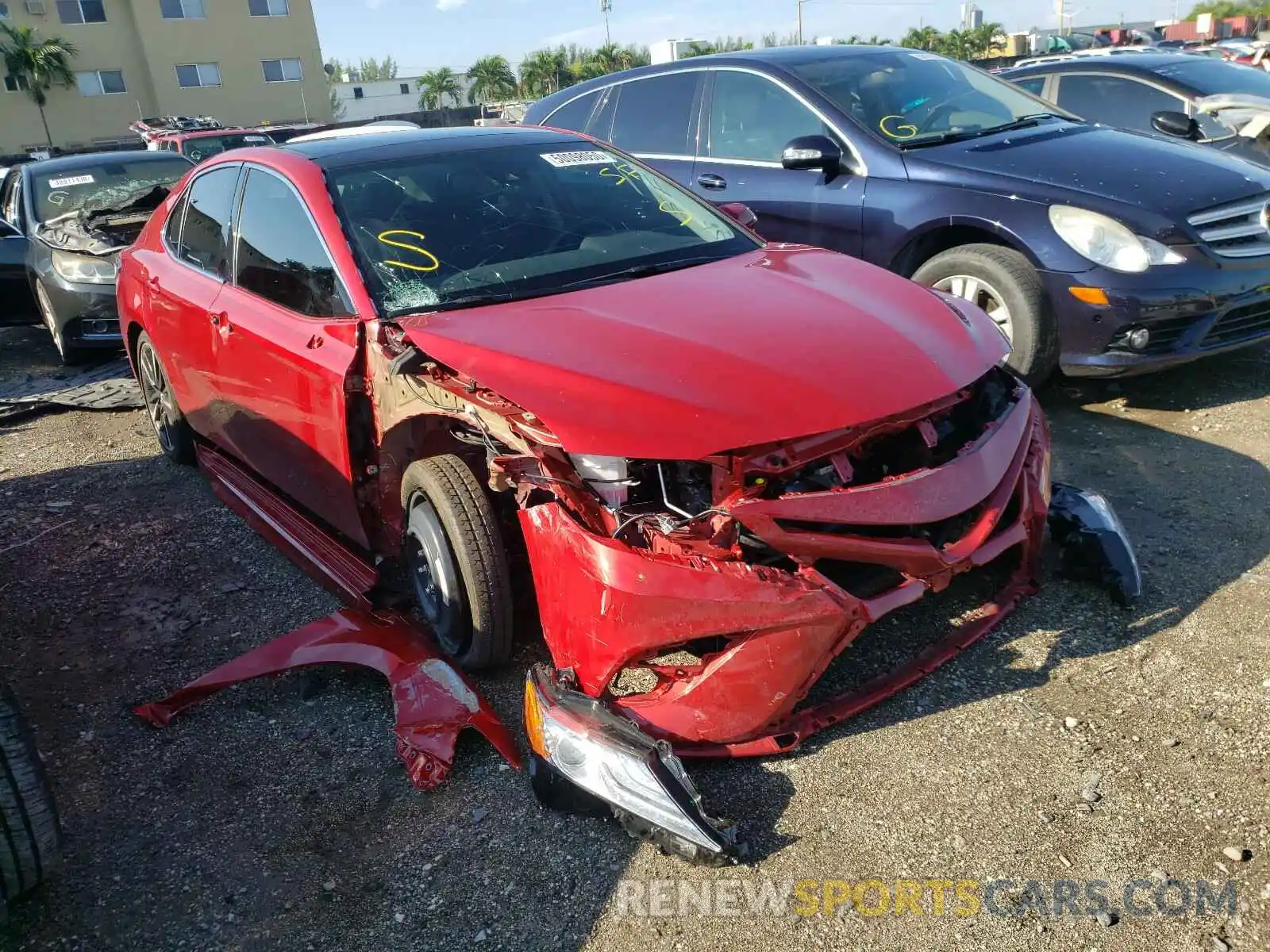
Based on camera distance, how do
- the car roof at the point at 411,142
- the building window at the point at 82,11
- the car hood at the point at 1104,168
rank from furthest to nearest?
the building window at the point at 82,11 < the car hood at the point at 1104,168 < the car roof at the point at 411,142

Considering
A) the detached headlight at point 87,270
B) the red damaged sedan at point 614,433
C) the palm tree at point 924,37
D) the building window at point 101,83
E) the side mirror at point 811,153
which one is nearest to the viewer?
the red damaged sedan at point 614,433

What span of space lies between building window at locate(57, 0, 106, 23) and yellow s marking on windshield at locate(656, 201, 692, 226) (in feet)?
151

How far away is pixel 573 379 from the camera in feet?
8.76

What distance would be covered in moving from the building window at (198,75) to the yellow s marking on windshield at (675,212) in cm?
4470

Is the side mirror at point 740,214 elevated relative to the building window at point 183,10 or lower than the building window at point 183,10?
lower

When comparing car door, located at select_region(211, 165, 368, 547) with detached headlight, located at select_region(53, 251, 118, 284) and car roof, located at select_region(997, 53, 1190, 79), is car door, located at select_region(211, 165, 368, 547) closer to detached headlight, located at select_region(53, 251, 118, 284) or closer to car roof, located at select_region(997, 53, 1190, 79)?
detached headlight, located at select_region(53, 251, 118, 284)

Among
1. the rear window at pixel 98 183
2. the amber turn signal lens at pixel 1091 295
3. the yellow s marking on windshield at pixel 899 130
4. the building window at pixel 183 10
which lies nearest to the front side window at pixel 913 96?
the yellow s marking on windshield at pixel 899 130

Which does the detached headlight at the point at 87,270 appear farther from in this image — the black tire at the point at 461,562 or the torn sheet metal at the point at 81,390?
the black tire at the point at 461,562

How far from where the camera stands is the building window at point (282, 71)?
4291cm

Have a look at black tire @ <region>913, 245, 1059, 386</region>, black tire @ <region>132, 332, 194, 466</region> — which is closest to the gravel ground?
black tire @ <region>913, 245, 1059, 386</region>

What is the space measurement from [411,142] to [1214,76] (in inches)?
246

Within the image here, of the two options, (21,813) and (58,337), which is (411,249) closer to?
(21,813)

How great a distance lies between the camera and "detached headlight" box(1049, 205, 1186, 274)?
4547mm

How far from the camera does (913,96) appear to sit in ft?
18.5
